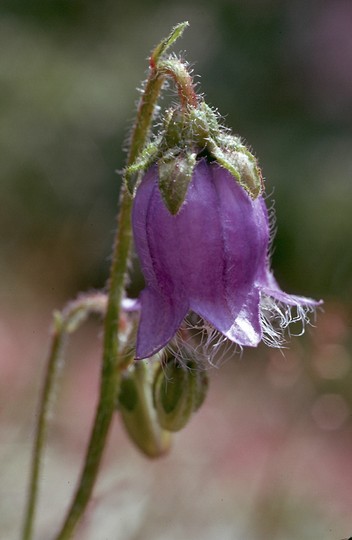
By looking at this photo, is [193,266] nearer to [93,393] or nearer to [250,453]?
[250,453]

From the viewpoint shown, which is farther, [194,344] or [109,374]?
[109,374]

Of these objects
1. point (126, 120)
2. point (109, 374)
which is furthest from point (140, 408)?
point (126, 120)

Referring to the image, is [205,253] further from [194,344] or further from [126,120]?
[126,120]

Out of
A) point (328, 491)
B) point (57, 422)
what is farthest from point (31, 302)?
point (328, 491)

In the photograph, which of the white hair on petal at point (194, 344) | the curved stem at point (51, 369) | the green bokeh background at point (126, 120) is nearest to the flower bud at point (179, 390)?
the white hair on petal at point (194, 344)

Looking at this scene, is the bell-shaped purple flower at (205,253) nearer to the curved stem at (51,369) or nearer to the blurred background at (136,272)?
the curved stem at (51,369)
